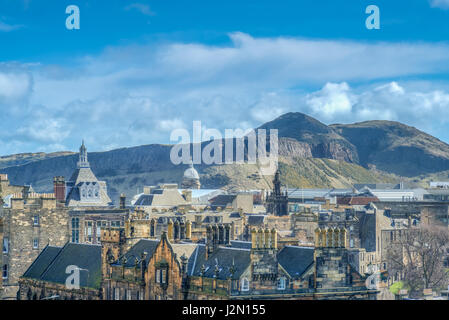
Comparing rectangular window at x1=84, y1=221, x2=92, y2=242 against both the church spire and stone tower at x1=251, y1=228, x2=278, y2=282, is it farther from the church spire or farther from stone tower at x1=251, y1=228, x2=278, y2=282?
stone tower at x1=251, y1=228, x2=278, y2=282

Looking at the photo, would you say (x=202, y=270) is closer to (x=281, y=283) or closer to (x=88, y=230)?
(x=281, y=283)

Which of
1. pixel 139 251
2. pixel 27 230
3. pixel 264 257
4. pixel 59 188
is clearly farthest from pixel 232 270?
pixel 59 188

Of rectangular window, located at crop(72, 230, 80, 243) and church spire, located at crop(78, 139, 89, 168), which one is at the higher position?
church spire, located at crop(78, 139, 89, 168)

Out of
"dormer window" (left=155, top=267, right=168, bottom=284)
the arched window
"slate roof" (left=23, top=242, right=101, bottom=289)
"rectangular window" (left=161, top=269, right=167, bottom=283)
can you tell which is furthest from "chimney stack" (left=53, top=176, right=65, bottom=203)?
the arched window

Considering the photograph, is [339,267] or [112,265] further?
[112,265]

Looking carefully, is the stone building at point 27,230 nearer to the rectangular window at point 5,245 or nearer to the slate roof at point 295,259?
the rectangular window at point 5,245

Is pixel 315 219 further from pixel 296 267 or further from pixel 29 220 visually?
pixel 296 267
